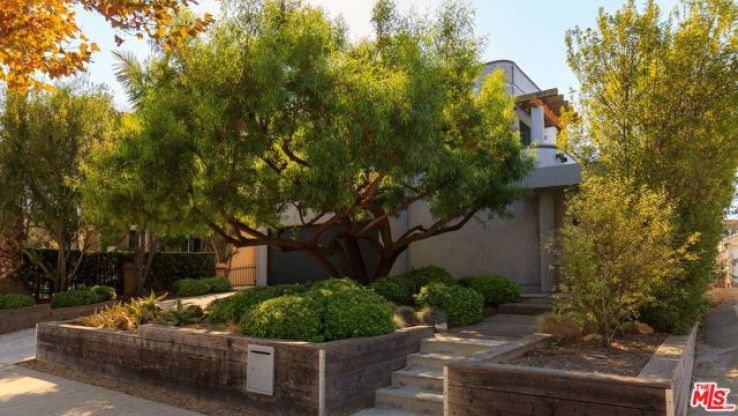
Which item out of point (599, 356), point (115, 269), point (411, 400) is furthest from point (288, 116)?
point (115, 269)

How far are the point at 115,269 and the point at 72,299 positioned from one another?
3823 millimetres

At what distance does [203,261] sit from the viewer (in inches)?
757

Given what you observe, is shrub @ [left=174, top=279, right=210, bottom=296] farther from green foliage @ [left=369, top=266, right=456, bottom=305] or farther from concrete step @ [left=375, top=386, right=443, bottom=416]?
concrete step @ [left=375, top=386, right=443, bottom=416]

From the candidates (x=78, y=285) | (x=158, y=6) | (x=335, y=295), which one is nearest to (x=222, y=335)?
(x=335, y=295)

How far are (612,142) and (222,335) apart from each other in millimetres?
6318

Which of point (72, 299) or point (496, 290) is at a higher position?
point (496, 290)

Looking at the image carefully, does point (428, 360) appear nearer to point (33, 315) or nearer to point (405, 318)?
point (405, 318)

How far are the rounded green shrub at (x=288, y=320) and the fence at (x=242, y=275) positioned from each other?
1346cm

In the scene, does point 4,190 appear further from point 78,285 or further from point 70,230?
point 78,285

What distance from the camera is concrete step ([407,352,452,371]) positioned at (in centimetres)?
658

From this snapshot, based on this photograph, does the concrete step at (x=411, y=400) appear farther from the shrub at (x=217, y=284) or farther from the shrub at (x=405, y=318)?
the shrub at (x=217, y=284)

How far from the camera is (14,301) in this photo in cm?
1255

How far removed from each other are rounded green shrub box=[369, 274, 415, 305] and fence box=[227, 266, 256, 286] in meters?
11.1

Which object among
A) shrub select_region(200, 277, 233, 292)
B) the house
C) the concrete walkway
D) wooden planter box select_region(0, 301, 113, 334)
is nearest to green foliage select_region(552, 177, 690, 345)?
the concrete walkway
